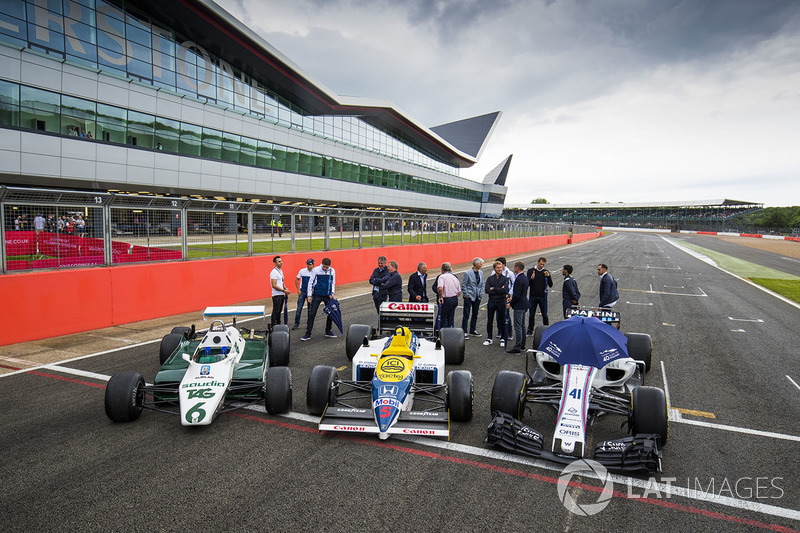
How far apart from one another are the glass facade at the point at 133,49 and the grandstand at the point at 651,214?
383ft

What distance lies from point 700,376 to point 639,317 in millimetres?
5506

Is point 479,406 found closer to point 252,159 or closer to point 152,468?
point 152,468

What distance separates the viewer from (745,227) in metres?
103

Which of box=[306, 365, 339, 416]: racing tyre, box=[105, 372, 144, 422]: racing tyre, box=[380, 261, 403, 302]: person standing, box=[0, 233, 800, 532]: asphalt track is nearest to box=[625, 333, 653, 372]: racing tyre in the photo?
box=[0, 233, 800, 532]: asphalt track

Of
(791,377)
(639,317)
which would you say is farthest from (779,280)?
(791,377)

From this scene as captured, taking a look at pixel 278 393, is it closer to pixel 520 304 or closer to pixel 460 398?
pixel 460 398

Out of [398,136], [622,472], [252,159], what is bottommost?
[622,472]

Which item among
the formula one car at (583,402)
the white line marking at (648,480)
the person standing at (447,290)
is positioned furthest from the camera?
the person standing at (447,290)

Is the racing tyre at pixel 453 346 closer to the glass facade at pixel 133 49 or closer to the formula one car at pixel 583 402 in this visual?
the formula one car at pixel 583 402

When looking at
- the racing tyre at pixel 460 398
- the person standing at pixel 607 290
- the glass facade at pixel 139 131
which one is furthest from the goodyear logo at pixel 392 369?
the glass facade at pixel 139 131

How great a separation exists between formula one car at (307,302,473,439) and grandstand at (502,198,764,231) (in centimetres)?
12930

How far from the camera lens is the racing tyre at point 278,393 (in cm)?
578

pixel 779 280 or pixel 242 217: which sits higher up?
pixel 242 217

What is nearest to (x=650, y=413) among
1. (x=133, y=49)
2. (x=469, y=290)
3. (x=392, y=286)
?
(x=469, y=290)
